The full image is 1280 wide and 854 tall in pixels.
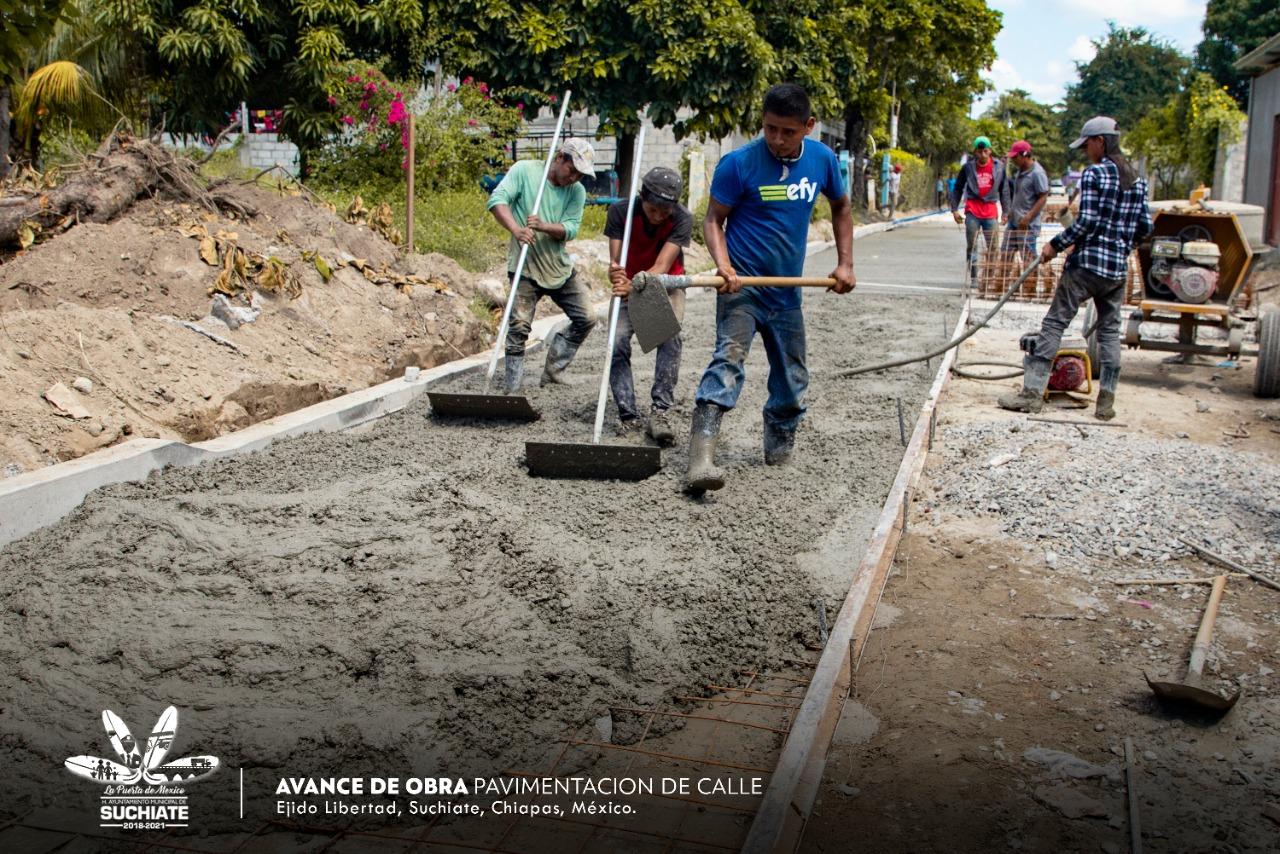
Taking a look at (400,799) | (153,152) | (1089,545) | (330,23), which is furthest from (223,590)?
(330,23)

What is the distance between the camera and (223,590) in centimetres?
409

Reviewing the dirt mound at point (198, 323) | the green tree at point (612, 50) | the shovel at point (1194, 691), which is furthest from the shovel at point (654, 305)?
the green tree at point (612, 50)

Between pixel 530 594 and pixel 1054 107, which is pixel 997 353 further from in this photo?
pixel 1054 107

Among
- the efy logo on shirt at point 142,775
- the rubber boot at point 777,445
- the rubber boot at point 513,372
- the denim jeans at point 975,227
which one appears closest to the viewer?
the efy logo on shirt at point 142,775

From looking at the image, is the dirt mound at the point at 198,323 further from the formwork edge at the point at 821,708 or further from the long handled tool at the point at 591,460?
the formwork edge at the point at 821,708

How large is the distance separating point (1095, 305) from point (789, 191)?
11.1 feet

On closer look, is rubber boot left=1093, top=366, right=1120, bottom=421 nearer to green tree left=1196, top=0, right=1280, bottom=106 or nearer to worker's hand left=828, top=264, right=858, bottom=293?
worker's hand left=828, top=264, right=858, bottom=293

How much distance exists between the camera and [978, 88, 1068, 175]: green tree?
8631cm

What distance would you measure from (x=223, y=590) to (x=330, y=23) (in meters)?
12.1

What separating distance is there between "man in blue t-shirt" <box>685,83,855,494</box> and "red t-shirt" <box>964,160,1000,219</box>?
8.98 metres

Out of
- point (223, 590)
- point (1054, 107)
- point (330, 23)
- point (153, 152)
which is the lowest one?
point (223, 590)

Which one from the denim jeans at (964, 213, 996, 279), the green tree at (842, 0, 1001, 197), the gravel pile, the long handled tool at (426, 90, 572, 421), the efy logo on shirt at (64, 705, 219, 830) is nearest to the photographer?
the efy logo on shirt at (64, 705, 219, 830)

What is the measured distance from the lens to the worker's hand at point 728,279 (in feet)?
17.5

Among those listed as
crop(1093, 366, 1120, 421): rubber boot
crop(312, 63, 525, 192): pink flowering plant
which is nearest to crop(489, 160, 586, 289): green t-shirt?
crop(1093, 366, 1120, 421): rubber boot
